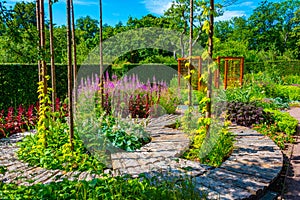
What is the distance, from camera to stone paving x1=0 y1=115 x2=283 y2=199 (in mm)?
2406

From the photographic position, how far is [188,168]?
2.38m

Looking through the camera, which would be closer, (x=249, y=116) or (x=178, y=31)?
(x=249, y=116)

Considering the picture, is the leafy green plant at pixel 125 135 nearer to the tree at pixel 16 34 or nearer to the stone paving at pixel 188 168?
the stone paving at pixel 188 168

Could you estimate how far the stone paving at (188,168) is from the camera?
2.41 metres

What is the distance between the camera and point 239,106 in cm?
537

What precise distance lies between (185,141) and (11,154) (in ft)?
7.51

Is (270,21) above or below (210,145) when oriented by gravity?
above

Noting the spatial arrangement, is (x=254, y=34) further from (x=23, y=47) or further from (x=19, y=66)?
(x=23, y=47)

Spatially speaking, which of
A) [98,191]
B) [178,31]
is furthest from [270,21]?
[98,191]

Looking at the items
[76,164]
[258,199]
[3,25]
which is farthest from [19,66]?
[258,199]

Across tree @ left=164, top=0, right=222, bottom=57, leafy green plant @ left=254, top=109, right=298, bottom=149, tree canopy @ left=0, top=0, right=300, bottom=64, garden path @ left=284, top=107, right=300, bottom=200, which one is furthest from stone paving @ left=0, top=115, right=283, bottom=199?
tree @ left=164, top=0, right=222, bottom=57

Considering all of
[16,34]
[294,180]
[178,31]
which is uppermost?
[178,31]

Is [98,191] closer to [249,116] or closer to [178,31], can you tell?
[249,116]

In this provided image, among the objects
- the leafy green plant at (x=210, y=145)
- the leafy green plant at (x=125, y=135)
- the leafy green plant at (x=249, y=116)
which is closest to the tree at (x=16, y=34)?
the leafy green plant at (x=125, y=135)
